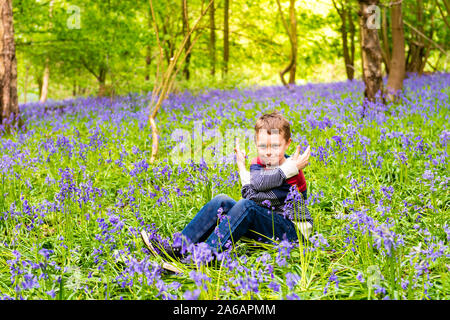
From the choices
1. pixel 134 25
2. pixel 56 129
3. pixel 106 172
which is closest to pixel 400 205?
pixel 106 172

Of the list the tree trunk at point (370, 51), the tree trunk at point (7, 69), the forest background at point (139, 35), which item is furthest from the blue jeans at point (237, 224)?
the tree trunk at point (7, 69)

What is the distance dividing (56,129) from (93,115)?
1659mm

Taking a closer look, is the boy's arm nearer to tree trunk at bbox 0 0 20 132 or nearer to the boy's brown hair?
the boy's brown hair

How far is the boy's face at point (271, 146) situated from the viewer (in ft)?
10.7

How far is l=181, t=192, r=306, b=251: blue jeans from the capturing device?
9.89 feet

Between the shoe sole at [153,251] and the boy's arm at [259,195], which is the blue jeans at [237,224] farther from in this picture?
the shoe sole at [153,251]

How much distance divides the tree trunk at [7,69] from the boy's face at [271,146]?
20.8ft

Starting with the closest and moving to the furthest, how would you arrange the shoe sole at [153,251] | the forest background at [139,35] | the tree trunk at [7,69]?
the shoe sole at [153,251] → the tree trunk at [7,69] → the forest background at [139,35]

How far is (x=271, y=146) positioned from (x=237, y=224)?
73cm

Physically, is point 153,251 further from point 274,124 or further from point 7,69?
point 7,69

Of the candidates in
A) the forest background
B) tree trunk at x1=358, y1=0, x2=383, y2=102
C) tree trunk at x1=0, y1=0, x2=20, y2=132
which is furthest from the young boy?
tree trunk at x1=0, y1=0, x2=20, y2=132

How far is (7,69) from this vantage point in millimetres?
8023

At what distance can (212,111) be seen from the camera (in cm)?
845
